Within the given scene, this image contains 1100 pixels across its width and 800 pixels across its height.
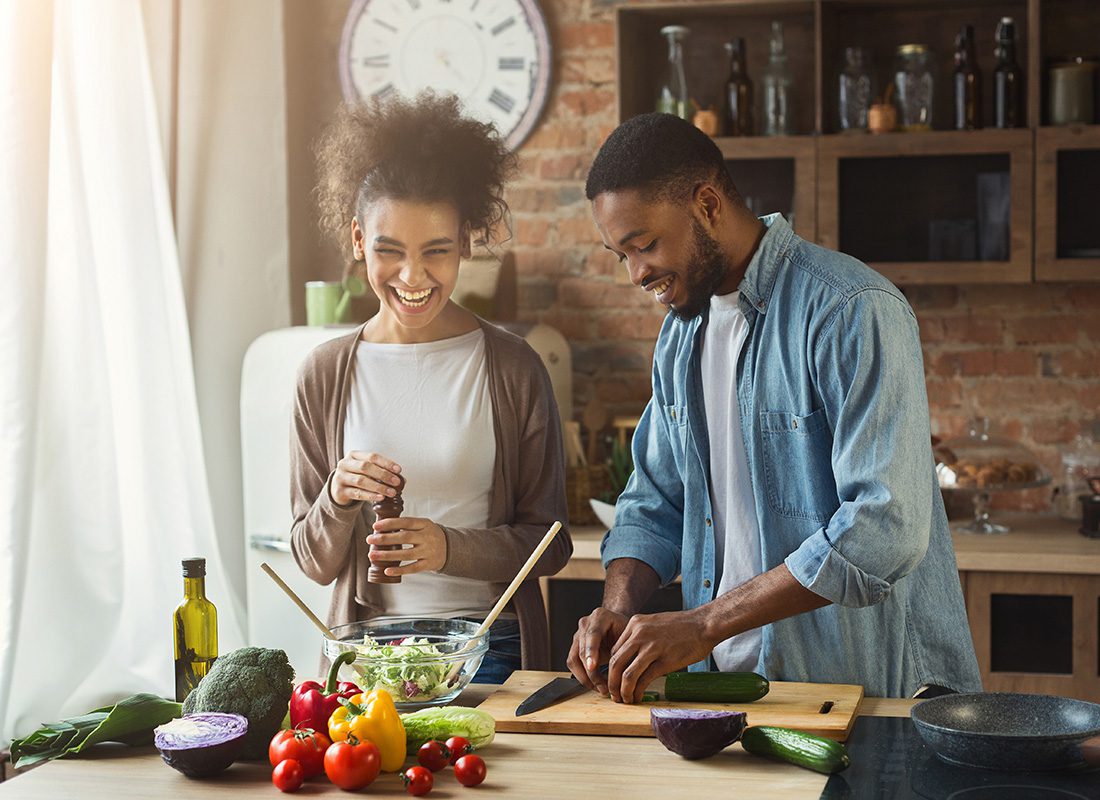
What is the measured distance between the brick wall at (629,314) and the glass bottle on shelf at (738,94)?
0.41m

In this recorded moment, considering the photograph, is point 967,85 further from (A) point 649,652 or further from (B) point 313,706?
(B) point 313,706

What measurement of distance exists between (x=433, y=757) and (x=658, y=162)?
0.94m

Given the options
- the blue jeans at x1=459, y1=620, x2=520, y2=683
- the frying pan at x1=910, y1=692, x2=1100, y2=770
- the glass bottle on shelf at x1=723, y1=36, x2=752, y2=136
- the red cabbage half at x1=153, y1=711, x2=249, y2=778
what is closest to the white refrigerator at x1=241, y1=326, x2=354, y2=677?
the glass bottle on shelf at x1=723, y1=36, x2=752, y2=136

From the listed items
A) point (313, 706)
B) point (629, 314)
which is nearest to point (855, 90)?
point (629, 314)

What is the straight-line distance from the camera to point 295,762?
5.16 ft

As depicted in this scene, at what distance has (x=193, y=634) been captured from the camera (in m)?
1.95

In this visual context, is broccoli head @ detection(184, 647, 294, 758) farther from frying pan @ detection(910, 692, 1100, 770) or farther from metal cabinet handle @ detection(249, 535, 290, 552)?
metal cabinet handle @ detection(249, 535, 290, 552)

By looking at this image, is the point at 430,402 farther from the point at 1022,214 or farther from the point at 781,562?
the point at 1022,214

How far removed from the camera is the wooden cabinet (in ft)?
11.5

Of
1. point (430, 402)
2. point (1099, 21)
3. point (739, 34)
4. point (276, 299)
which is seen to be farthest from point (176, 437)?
point (1099, 21)

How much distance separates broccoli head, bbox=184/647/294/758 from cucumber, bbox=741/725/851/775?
0.61m

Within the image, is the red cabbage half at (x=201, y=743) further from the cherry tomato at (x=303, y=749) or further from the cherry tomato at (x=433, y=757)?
the cherry tomato at (x=433, y=757)

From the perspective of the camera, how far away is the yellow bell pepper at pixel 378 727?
1.60m

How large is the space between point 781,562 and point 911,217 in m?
1.92
